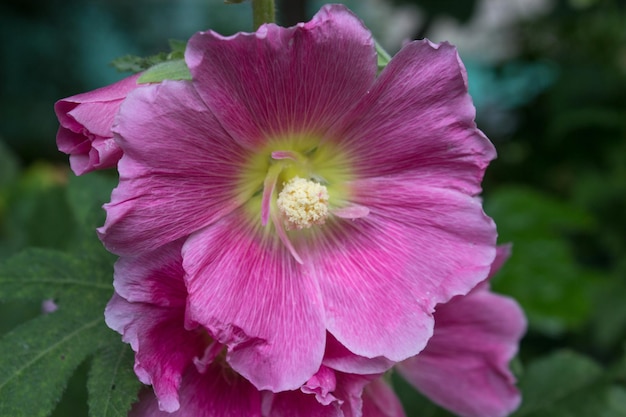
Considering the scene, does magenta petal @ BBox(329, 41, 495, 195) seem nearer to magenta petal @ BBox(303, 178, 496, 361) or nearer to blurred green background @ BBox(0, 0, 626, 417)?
magenta petal @ BBox(303, 178, 496, 361)

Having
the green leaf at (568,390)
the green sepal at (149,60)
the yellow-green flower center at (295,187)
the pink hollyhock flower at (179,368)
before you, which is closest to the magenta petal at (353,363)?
the pink hollyhock flower at (179,368)

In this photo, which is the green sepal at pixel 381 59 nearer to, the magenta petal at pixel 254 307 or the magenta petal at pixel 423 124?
the magenta petal at pixel 423 124

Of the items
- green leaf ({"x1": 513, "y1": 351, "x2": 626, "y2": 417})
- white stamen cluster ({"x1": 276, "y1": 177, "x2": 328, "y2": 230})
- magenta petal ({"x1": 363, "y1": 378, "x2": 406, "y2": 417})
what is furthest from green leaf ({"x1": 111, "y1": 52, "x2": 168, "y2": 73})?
green leaf ({"x1": 513, "y1": 351, "x2": 626, "y2": 417})

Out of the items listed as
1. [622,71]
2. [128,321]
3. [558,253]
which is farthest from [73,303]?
[622,71]

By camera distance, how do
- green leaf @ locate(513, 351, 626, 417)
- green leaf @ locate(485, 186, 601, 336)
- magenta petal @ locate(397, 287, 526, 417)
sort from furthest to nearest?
green leaf @ locate(485, 186, 601, 336) < green leaf @ locate(513, 351, 626, 417) < magenta petal @ locate(397, 287, 526, 417)

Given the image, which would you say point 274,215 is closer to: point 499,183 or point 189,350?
point 189,350

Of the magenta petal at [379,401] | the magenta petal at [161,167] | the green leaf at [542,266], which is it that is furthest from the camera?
the green leaf at [542,266]

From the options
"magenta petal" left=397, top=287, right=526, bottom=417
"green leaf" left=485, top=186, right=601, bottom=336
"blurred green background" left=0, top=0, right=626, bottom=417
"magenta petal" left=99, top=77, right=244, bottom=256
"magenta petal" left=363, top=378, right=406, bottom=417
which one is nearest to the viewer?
"magenta petal" left=99, top=77, right=244, bottom=256

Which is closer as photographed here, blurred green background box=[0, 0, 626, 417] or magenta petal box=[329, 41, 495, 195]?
magenta petal box=[329, 41, 495, 195]
